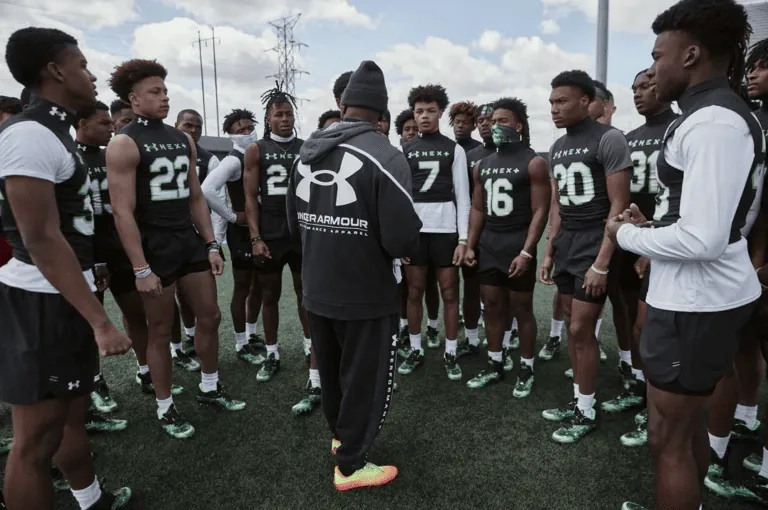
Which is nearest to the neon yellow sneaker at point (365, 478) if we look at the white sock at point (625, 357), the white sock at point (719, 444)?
the white sock at point (719, 444)

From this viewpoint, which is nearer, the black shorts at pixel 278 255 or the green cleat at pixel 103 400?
the green cleat at pixel 103 400

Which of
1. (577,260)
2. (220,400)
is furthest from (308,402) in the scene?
(577,260)

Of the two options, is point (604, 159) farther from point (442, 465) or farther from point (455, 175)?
point (442, 465)

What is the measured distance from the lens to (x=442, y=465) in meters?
3.05

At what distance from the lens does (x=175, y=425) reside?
11.5 ft

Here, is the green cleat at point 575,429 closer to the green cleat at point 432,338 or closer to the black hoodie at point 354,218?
the black hoodie at point 354,218

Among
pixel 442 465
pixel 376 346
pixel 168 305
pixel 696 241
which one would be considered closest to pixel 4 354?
pixel 168 305

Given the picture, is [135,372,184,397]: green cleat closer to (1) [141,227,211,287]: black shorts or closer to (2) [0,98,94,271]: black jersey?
(1) [141,227,211,287]: black shorts

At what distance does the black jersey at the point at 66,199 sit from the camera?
79.0 inches

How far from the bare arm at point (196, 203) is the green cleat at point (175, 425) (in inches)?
53.9

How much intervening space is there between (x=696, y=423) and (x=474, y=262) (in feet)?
8.53

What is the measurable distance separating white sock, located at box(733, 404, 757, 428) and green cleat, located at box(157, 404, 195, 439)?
3.98m

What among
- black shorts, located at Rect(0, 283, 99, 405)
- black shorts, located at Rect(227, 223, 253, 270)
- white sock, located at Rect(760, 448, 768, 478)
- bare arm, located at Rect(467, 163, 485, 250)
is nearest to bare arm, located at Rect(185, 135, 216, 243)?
black shorts, located at Rect(227, 223, 253, 270)

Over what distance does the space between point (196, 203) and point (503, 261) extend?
264 cm
